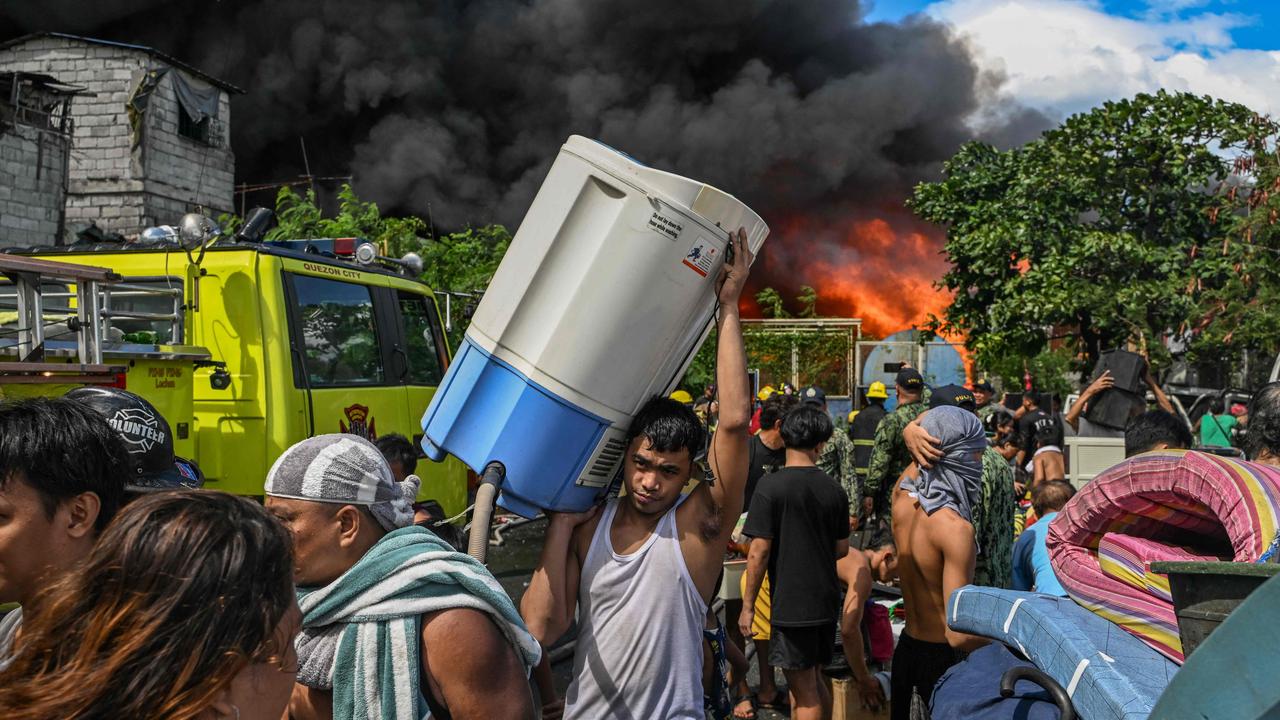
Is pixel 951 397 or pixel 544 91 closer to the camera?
pixel 951 397

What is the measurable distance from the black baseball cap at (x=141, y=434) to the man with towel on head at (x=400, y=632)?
42.7 inches

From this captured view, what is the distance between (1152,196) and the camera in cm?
1580

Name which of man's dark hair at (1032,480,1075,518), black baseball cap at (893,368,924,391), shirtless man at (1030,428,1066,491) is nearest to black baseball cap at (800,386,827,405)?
black baseball cap at (893,368,924,391)

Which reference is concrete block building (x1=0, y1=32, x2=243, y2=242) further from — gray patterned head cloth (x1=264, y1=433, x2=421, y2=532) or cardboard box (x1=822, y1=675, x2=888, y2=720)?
gray patterned head cloth (x1=264, y1=433, x2=421, y2=532)

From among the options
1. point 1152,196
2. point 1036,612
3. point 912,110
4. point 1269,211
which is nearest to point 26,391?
point 1036,612

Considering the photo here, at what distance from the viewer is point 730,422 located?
2576 millimetres

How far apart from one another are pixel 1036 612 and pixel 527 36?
23696 millimetres

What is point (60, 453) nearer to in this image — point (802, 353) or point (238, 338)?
point (238, 338)

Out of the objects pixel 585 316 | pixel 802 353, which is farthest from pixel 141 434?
pixel 802 353

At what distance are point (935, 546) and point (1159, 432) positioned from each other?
1.64m

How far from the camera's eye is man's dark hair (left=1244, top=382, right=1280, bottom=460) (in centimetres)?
294

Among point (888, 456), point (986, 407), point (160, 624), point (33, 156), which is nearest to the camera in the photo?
point (160, 624)

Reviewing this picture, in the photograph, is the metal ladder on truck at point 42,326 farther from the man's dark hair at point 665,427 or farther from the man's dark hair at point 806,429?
the man's dark hair at point 806,429

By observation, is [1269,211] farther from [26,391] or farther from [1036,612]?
[26,391]
